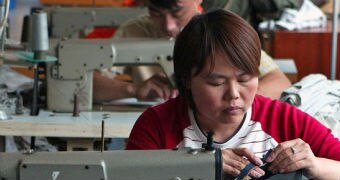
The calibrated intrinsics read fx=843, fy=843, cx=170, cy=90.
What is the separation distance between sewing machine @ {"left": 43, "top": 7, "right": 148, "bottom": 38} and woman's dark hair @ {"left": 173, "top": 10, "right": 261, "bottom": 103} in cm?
280

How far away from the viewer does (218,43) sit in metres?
1.84

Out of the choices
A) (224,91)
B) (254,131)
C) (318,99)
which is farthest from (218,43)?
(318,99)

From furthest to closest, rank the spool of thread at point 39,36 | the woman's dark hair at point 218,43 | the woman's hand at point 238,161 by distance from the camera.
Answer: the spool of thread at point 39,36 → the woman's dark hair at point 218,43 → the woman's hand at point 238,161

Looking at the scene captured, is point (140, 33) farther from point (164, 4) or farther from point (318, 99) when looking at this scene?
point (318, 99)

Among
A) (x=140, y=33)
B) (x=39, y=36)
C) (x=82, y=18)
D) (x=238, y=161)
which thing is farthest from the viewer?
(x=82, y=18)

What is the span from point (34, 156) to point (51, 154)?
1.3 inches

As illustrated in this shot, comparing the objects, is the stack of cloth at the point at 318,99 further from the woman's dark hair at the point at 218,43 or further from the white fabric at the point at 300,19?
the white fabric at the point at 300,19

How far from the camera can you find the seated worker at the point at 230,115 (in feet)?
5.83

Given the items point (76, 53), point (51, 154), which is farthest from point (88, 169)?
point (76, 53)

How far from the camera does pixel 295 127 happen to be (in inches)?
77.1

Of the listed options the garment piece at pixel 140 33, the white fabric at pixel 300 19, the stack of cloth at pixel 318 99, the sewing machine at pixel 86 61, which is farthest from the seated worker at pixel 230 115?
the white fabric at pixel 300 19

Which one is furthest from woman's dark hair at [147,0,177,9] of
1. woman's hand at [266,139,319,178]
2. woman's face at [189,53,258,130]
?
woman's hand at [266,139,319,178]

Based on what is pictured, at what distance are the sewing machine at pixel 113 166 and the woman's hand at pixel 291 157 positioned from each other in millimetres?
166

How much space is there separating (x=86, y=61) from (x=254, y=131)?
3.74ft
